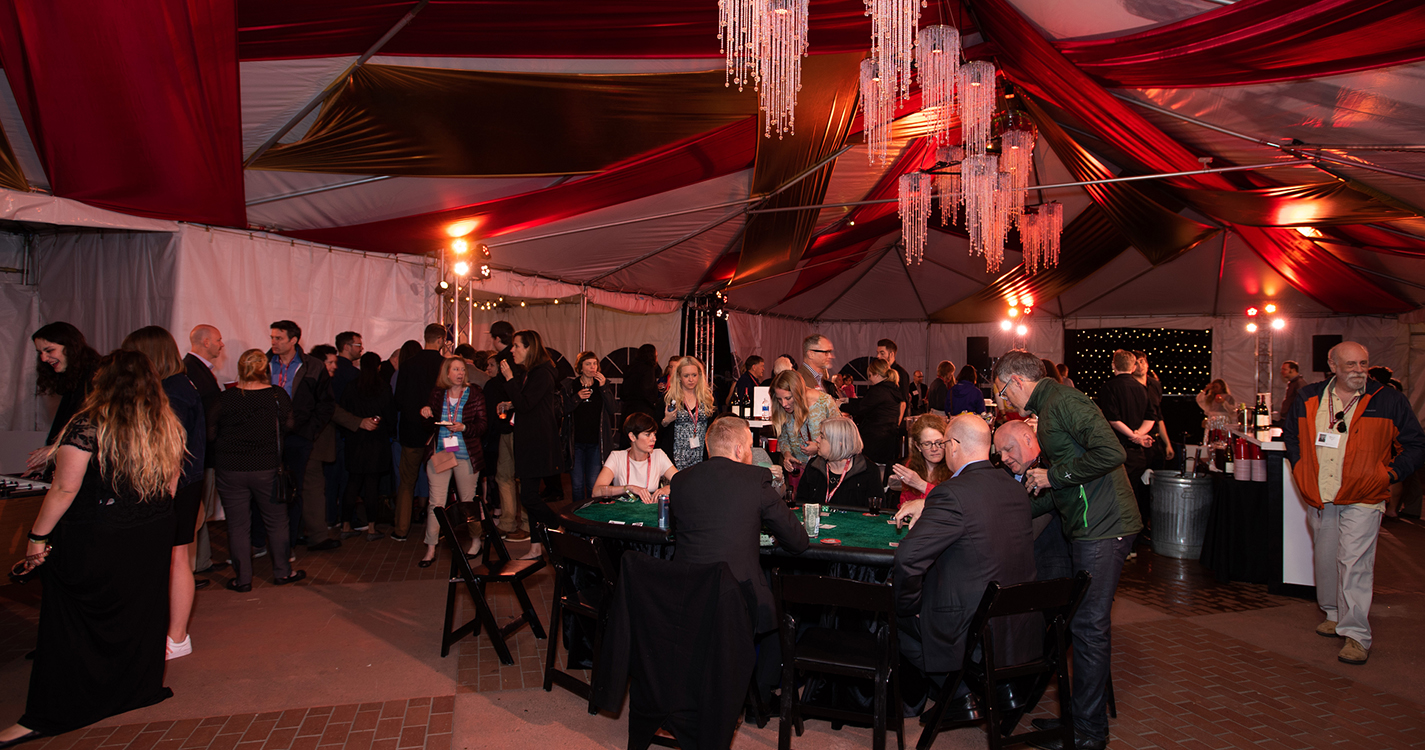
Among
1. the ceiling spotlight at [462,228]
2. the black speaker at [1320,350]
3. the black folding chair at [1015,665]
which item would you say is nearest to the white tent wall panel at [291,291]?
the ceiling spotlight at [462,228]

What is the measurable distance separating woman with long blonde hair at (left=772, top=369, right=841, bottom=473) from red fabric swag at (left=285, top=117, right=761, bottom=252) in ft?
7.49

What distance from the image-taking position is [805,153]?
7.10 metres

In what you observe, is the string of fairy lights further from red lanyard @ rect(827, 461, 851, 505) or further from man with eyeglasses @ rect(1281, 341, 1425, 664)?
red lanyard @ rect(827, 461, 851, 505)

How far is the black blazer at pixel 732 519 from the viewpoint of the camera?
2934 millimetres

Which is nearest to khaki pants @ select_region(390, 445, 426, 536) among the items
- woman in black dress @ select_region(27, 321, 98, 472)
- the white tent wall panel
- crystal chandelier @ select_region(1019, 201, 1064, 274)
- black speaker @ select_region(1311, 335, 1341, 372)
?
the white tent wall panel

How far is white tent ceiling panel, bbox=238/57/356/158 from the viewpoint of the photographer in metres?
4.19

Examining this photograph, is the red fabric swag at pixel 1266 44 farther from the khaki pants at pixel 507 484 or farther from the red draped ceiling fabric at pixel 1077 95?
the khaki pants at pixel 507 484

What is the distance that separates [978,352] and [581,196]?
38.2ft

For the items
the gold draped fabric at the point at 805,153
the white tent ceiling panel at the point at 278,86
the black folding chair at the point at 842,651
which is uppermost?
the gold draped fabric at the point at 805,153

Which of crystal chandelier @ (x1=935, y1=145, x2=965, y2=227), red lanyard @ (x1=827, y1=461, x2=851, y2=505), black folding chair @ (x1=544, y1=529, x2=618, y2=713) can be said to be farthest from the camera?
crystal chandelier @ (x1=935, y1=145, x2=965, y2=227)

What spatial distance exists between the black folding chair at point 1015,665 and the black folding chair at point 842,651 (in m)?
0.21

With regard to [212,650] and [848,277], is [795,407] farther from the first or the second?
[848,277]

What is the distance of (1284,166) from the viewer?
5.57 m

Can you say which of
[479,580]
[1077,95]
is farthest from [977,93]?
[479,580]
